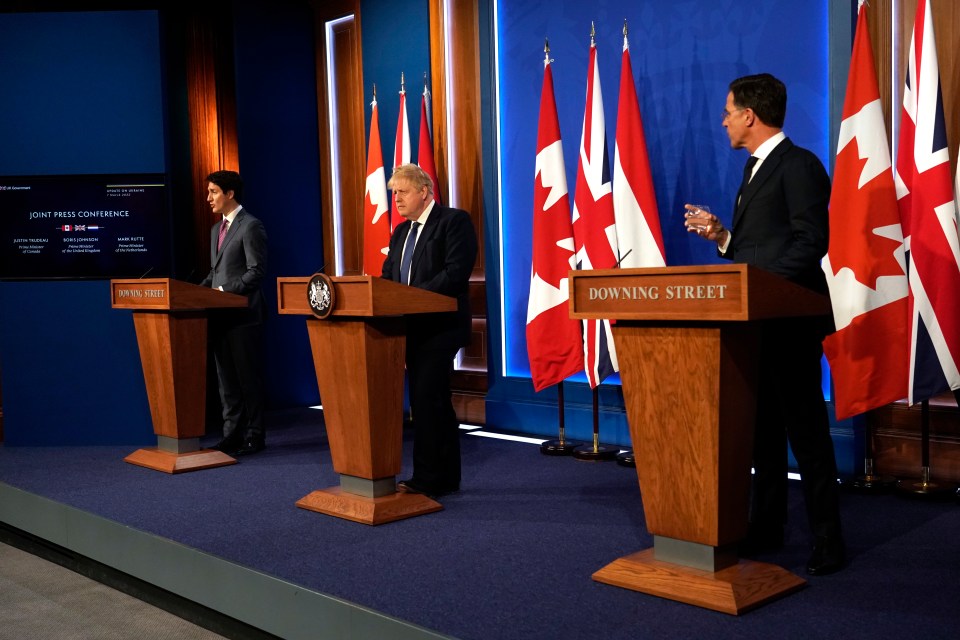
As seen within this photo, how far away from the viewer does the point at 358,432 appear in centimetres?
360

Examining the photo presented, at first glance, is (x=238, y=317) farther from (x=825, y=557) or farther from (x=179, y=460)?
(x=825, y=557)

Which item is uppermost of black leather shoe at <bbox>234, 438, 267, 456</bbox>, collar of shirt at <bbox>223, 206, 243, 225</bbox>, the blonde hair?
the blonde hair

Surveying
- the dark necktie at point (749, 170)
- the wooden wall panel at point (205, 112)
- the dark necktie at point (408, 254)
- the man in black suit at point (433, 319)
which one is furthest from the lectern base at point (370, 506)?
the wooden wall panel at point (205, 112)

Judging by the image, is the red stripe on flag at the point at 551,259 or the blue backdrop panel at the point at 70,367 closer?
the red stripe on flag at the point at 551,259

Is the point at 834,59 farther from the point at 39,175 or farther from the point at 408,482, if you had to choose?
the point at 39,175

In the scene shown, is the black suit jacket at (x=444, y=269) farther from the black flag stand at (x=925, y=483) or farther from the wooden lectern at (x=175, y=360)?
the black flag stand at (x=925, y=483)

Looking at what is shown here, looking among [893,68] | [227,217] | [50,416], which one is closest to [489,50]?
[227,217]

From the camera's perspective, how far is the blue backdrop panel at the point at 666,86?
4469mm

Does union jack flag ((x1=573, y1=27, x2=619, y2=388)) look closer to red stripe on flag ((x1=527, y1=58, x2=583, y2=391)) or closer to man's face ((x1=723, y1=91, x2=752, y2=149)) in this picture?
red stripe on flag ((x1=527, y1=58, x2=583, y2=391))

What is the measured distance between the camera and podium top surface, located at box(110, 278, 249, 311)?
4.59m

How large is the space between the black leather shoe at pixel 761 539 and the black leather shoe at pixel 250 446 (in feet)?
9.80

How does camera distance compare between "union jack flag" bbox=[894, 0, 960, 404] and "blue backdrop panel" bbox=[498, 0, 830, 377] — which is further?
"blue backdrop panel" bbox=[498, 0, 830, 377]

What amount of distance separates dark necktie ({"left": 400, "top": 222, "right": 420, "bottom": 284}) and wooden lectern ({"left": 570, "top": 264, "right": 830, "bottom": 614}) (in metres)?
1.44

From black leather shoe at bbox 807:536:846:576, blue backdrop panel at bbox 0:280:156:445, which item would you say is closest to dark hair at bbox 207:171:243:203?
blue backdrop panel at bbox 0:280:156:445
